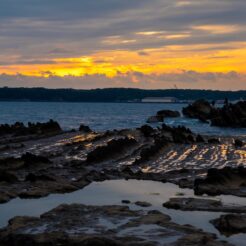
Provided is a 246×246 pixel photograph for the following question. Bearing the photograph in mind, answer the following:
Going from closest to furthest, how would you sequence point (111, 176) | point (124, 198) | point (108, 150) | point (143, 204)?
point (143, 204) < point (124, 198) < point (111, 176) < point (108, 150)

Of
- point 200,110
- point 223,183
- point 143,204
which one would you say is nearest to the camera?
point 143,204

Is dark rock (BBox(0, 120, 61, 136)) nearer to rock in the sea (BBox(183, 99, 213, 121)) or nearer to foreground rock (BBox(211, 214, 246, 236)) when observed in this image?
foreground rock (BBox(211, 214, 246, 236))

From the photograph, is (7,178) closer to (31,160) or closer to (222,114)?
(31,160)

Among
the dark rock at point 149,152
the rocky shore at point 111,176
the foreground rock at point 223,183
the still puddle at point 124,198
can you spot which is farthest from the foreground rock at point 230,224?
the dark rock at point 149,152

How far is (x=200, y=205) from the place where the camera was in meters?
19.8

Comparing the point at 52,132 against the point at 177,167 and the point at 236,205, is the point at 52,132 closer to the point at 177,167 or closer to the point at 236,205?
the point at 177,167

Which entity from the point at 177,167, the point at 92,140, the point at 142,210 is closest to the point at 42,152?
the point at 92,140

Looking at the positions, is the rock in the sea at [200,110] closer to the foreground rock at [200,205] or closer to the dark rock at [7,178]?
the dark rock at [7,178]

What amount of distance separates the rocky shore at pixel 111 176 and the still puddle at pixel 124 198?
52cm

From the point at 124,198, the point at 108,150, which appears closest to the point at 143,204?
the point at 124,198

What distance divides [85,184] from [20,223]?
833 cm

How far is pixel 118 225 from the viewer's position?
16750mm

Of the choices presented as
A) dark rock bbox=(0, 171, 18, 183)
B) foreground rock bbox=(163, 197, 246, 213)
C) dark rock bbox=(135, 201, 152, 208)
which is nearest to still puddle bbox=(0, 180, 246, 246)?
dark rock bbox=(135, 201, 152, 208)

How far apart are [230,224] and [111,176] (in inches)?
459
